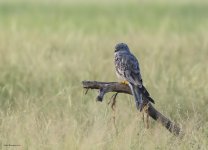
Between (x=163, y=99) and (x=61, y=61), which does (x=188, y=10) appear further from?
(x=163, y=99)

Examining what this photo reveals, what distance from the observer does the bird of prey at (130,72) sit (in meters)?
6.80

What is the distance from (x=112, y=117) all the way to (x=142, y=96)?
1.64 feet

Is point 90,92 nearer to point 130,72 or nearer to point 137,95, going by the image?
point 130,72

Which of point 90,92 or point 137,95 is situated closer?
point 137,95

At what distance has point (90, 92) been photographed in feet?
30.7

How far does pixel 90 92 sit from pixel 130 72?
85.9 inches

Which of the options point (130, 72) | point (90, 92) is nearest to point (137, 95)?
point (130, 72)

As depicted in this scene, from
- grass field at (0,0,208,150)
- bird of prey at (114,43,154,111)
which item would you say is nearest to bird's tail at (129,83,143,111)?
bird of prey at (114,43,154,111)

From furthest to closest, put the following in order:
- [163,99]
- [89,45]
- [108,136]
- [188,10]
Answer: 1. [188,10]
2. [89,45]
3. [163,99]
4. [108,136]

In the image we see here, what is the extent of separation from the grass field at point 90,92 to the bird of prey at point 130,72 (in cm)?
24

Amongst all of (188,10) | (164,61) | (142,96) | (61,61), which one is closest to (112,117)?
(142,96)

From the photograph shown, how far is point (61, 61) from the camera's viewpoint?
444 inches

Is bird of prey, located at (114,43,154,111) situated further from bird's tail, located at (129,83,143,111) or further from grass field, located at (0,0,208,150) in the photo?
grass field, located at (0,0,208,150)

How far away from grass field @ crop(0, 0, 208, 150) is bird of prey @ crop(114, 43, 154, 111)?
0.78 feet
